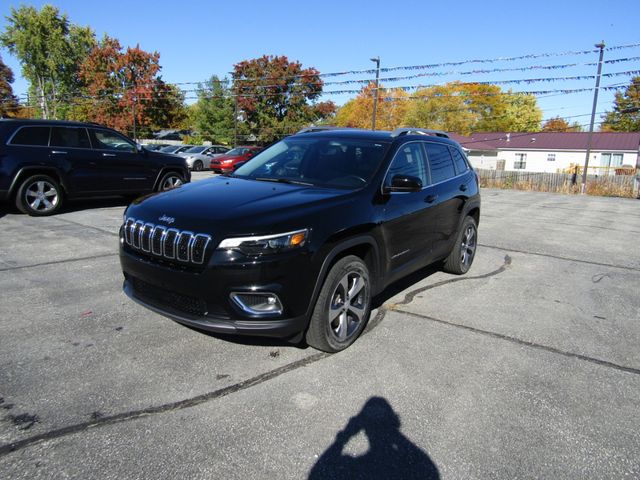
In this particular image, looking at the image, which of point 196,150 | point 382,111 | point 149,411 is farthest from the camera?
point 382,111

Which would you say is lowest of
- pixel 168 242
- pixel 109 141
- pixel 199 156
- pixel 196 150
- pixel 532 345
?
pixel 532 345

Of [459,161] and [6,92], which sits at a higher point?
[6,92]

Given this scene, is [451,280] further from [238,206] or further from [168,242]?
[168,242]

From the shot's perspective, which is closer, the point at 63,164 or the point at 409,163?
the point at 409,163

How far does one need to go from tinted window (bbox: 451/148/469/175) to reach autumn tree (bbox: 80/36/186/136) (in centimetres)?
5206

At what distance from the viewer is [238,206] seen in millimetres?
3418

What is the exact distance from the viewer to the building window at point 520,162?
172 feet

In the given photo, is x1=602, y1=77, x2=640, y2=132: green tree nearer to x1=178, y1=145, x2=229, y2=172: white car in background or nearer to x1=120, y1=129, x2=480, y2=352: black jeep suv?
x1=178, y1=145, x2=229, y2=172: white car in background

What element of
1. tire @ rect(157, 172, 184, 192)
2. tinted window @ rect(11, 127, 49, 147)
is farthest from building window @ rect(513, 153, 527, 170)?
tinted window @ rect(11, 127, 49, 147)

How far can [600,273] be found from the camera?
670 cm

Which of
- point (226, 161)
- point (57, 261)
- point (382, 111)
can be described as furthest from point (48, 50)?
point (57, 261)

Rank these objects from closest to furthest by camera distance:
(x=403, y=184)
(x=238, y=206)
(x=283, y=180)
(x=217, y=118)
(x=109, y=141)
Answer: (x=238, y=206), (x=403, y=184), (x=283, y=180), (x=109, y=141), (x=217, y=118)

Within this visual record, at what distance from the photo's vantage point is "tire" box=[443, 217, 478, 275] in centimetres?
596

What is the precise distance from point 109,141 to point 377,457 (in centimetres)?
940
